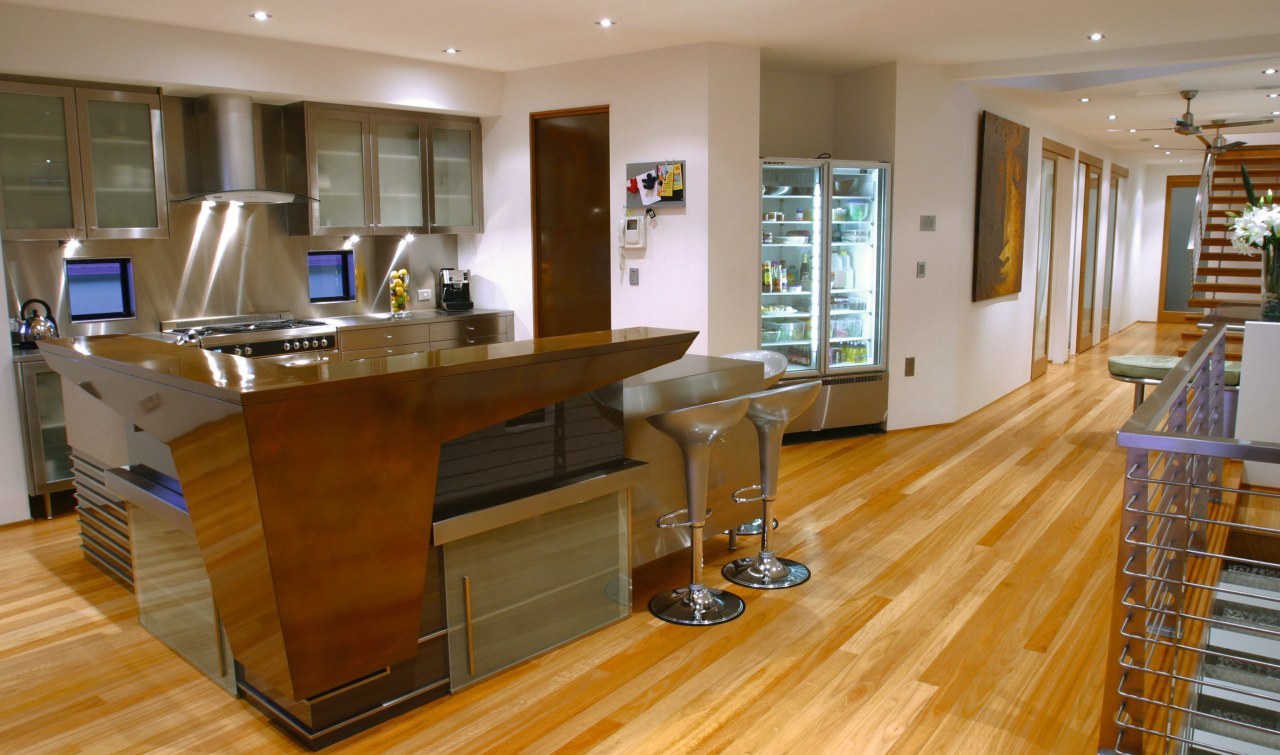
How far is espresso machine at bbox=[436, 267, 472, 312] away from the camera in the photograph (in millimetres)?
6777

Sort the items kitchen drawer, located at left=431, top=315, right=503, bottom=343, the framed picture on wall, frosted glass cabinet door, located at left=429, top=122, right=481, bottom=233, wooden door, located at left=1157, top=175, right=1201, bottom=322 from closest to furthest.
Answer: kitchen drawer, located at left=431, top=315, right=503, bottom=343 < frosted glass cabinet door, located at left=429, top=122, right=481, bottom=233 < the framed picture on wall < wooden door, located at left=1157, top=175, right=1201, bottom=322

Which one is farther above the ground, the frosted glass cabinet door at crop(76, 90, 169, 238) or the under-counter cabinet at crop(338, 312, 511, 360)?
the frosted glass cabinet door at crop(76, 90, 169, 238)

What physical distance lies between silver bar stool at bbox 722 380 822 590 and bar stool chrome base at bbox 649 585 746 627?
25 centimetres

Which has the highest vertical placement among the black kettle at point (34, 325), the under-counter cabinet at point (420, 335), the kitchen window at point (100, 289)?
the kitchen window at point (100, 289)

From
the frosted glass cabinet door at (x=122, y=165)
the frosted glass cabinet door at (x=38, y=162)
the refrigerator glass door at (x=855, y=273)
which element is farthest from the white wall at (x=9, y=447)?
the refrigerator glass door at (x=855, y=273)

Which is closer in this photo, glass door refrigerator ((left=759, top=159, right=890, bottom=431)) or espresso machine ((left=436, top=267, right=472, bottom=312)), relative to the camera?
glass door refrigerator ((left=759, top=159, right=890, bottom=431))

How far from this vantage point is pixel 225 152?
5340 millimetres

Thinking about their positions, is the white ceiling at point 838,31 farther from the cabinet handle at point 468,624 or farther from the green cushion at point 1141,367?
the cabinet handle at point 468,624

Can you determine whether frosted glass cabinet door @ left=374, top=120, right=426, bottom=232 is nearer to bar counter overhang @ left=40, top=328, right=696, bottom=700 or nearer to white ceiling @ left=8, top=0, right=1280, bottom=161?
white ceiling @ left=8, top=0, right=1280, bottom=161

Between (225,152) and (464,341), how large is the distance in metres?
1.98

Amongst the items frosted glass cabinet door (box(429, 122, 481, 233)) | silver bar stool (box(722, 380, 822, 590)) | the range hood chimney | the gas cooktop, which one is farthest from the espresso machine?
silver bar stool (box(722, 380, 822, 590))

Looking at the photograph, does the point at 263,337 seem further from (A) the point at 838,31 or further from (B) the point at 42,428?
(A) the point at 838,31

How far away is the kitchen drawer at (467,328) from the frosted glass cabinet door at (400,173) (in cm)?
73

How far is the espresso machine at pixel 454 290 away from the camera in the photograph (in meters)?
6.78
